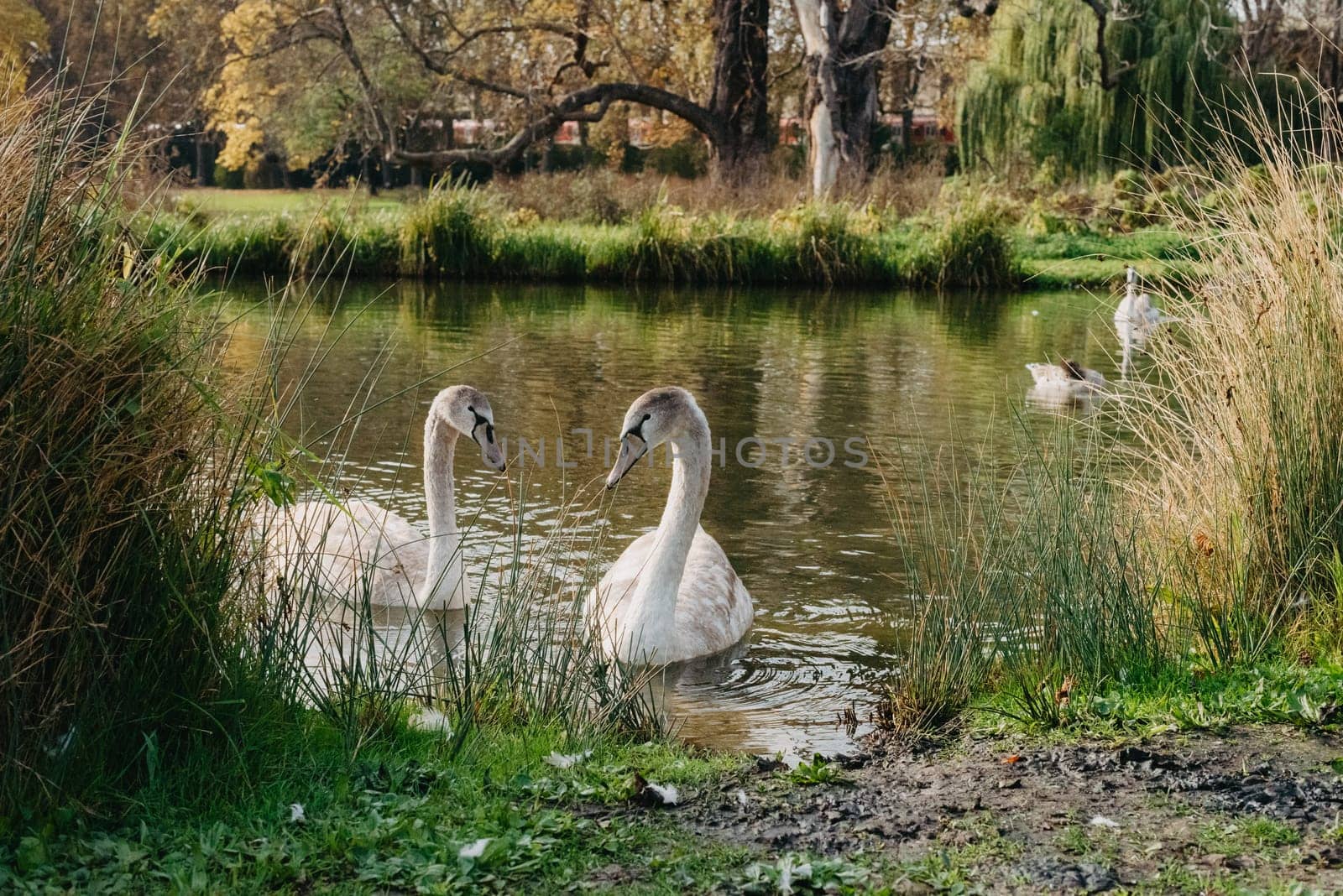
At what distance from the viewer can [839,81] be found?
3812 cm

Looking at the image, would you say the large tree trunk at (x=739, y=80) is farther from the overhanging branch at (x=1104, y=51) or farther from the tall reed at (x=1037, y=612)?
the tall reed at (x=1037, y=612)

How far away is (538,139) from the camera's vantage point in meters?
38.8

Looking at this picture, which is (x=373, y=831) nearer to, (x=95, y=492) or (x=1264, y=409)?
(x=95, y=492)

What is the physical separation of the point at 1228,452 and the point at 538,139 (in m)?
34.0

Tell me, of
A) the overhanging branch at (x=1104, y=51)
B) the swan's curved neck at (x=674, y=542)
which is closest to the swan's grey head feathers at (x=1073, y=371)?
the swan's curved neck at (x=674, y=542)

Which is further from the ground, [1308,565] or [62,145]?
[62,145]

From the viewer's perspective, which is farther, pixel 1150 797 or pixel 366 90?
pixel 366 90

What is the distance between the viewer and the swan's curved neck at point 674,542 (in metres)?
7.61

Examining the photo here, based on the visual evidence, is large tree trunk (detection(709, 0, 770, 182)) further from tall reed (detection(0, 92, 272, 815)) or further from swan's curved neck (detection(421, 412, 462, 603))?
tall reed (detection(0, 92, 272, 815))

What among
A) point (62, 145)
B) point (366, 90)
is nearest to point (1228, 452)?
point (62, 145)

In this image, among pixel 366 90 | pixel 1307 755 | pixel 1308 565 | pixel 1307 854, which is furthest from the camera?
pixel 366 90

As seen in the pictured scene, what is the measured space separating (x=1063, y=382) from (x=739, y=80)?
2676cm

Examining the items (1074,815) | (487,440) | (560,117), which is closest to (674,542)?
(487,440)

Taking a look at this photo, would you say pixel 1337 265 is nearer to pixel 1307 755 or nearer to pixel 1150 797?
pixel 1307 755
